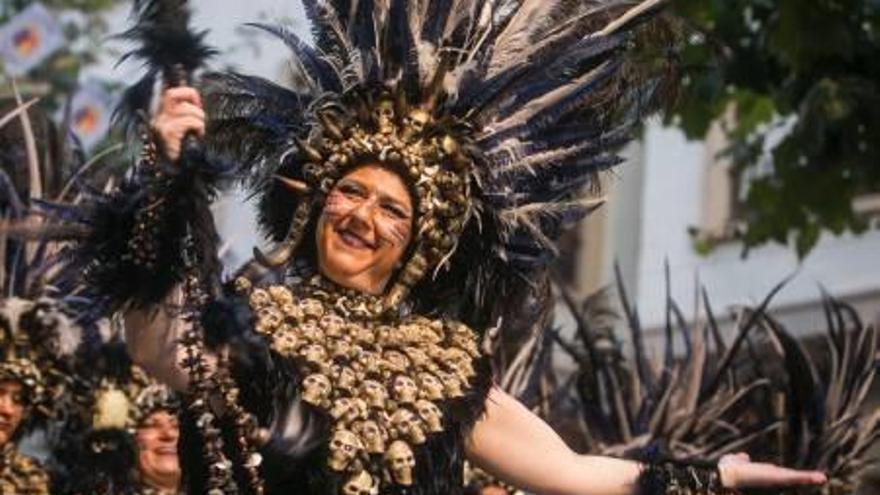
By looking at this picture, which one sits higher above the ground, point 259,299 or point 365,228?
point 365,228

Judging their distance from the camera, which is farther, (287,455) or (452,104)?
(452,104)

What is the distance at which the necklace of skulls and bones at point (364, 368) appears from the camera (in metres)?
3.46

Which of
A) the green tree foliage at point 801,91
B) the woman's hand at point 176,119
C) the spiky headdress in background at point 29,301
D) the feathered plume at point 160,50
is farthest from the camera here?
the green tree foliage at point 801,91

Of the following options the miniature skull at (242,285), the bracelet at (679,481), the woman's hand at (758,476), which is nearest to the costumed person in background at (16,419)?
the miniature skull at (242,285)

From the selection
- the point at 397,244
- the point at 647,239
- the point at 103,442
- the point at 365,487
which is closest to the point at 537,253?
the point at 397,244

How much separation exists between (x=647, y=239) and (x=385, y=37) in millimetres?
13089

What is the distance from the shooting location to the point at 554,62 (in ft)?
12.3

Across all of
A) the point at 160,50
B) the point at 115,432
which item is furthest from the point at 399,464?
the point at 115,432

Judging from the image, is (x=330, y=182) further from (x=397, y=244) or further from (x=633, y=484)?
(x=633, y=484)

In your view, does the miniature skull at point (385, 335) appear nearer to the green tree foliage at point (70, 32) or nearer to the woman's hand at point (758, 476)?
the woman's hand at point (758, 476)

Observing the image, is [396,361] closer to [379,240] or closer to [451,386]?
[451,386]

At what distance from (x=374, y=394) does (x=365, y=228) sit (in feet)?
1.04

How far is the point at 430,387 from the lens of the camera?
3580 mm

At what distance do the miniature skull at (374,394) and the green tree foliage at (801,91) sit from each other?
304 centimetres
